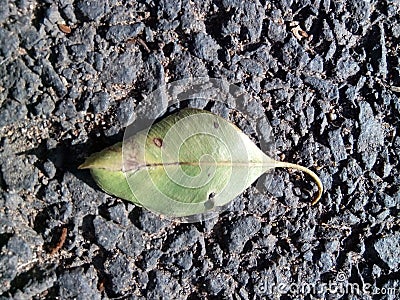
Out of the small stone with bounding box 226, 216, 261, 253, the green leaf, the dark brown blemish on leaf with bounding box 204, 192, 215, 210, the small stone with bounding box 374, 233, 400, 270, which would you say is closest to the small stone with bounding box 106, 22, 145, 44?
the green leaf

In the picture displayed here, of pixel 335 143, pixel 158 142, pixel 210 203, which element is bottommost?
pixel 210 203

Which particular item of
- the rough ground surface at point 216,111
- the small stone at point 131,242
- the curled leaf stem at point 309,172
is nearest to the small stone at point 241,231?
the rough ground surface at point 216,111

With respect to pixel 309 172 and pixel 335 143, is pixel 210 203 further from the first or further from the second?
pixel 335 143

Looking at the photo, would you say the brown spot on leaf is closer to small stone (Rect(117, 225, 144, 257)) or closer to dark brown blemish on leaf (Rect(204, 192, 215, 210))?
small stone (Rect(117, 225, 144, 257))

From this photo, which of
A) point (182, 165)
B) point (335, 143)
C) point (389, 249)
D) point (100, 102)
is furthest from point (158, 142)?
point (389, 249)

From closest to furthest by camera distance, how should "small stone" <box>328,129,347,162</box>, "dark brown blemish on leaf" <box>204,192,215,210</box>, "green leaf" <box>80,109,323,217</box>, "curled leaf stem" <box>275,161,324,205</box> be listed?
"green leaf" <box>80,109,323,217</box>
"dark brown blemish on leaf" <box>204,192,215,210</box>
"curled leaf stem" <box>275,161,324,205</box>
"small stone" <box>328,129,347,162</box>

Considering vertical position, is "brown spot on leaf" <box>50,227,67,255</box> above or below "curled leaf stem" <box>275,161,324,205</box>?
below

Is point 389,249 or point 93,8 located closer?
point 93,8
